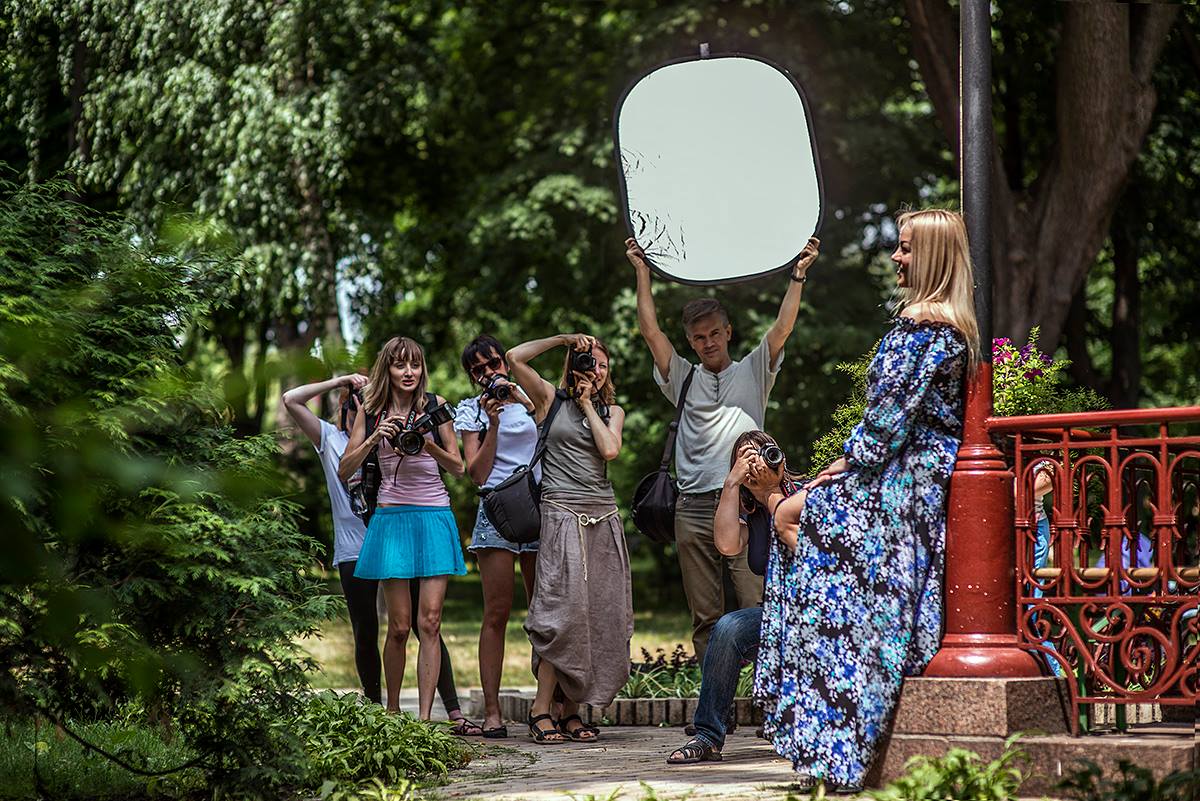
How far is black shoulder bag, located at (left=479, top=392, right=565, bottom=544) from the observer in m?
7.74

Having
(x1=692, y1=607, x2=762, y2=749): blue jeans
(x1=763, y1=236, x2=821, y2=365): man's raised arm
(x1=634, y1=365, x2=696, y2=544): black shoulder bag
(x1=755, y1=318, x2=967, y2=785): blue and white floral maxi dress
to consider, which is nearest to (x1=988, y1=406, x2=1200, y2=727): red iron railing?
(x1=755, y1=318, x2=967, y2=785): blue and white floral maxi dress

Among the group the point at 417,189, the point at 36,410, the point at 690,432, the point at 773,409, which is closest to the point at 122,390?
the point at 36,410

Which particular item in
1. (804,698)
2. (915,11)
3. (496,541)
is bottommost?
(804,698)

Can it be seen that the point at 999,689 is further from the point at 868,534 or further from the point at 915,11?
the point at 915,11

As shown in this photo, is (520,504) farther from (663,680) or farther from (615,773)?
(663,680)

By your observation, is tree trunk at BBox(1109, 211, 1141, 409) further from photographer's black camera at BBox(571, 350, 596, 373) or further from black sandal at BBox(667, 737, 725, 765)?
black sandal at BBox(667, 737, 725, 765)

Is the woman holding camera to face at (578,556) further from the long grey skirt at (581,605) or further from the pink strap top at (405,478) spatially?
the pink strap top at (405,478)

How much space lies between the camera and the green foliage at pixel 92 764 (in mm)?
5621

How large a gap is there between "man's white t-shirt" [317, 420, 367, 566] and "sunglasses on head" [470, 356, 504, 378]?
0.87 metres

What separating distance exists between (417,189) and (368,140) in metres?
Answer: 1.58

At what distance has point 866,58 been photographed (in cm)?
1958

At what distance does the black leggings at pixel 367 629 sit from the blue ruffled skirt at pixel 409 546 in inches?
16.0

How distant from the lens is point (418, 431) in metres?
7.77

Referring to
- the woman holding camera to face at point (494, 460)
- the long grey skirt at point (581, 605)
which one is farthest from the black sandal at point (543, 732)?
the woman holding camera to face at point (494, 460)
